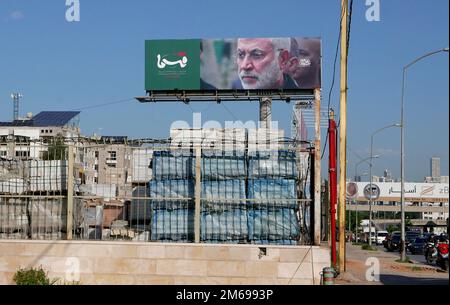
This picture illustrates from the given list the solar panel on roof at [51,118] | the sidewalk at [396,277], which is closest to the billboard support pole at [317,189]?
the sidewalk at [396,277]

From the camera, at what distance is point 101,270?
1482cm

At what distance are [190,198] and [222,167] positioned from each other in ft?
3.24

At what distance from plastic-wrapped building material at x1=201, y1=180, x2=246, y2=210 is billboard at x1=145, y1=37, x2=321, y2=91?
95.2 ft

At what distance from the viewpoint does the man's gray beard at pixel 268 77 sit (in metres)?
44.4

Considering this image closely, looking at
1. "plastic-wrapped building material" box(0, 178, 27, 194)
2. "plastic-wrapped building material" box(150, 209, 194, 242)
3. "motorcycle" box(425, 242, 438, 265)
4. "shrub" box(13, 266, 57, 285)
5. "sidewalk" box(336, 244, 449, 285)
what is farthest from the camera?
"motorcycle" box(425, 242, 438, 265)

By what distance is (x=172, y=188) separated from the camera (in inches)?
608

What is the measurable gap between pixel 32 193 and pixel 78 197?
1.45 metres

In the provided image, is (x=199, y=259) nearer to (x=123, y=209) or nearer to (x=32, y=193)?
(x=123, y=209)

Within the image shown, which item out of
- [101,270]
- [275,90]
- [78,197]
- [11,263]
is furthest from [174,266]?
[275,90]

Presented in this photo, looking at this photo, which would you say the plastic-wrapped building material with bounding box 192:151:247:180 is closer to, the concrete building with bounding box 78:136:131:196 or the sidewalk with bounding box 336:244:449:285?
the concrete building with bounding box 78:136:131:196

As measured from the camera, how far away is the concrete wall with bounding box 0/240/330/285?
14.5 m

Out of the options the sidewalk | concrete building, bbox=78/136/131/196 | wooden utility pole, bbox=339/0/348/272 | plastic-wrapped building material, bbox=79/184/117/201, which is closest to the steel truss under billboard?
the sidewalk

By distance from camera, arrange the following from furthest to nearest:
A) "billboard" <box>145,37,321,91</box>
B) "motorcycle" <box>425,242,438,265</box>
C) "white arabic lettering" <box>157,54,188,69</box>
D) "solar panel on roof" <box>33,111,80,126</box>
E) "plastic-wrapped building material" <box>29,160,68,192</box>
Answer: "solar panel on roof" <box>33,111,80,126</box> < "white arabic lettering" <box>157,54,188,69</box> < "billboard" <box>145,37,321,91</box> < "motorcycle" <box>425,242,438,265</box> < "plastic-wrapped building material" <box>29,160,68,192</box>

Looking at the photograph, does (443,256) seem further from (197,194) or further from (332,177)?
(197,194)
